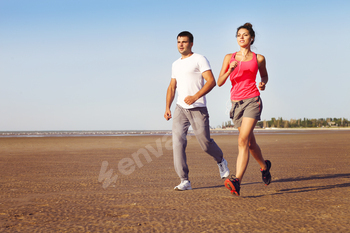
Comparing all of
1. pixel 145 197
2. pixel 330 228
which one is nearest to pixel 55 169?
pixel 145 197

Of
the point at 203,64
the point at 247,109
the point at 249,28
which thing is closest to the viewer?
the point at 247,109

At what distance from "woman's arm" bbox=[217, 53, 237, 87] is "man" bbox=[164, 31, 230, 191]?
198 millimetres

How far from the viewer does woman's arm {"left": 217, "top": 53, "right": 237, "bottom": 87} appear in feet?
14.2

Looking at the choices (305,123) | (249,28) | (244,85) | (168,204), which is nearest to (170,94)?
(244,85)

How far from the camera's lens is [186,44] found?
16.2 feet

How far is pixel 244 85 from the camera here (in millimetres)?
4547

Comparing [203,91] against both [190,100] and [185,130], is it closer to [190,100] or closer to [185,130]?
[190,100]

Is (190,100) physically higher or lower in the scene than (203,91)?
lower

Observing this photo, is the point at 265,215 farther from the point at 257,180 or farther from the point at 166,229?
the point at 257,180

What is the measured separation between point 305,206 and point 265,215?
675 mm

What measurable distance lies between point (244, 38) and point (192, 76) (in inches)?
35.6

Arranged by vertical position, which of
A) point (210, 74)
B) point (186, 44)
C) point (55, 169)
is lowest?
point (55, 169)

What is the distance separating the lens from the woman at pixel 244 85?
4.40 metres

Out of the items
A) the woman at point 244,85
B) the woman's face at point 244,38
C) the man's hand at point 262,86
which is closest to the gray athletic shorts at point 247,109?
the woman at point 244,85
